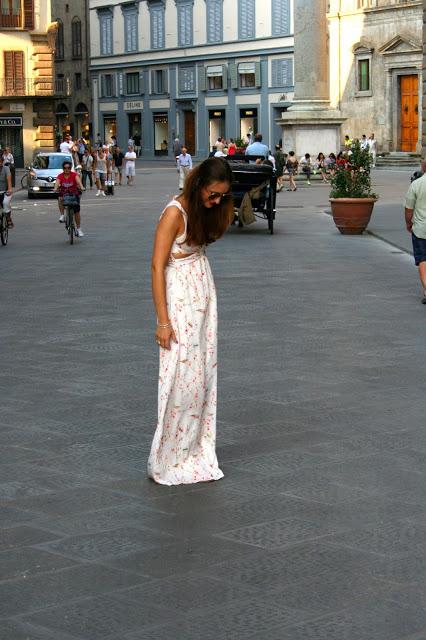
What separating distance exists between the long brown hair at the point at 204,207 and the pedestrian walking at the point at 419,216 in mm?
8042

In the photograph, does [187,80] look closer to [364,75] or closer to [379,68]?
[364,75]

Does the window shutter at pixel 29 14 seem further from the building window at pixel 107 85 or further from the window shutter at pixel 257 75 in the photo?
the building window at pixel 107 85

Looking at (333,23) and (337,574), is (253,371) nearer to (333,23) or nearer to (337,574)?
(337,574)

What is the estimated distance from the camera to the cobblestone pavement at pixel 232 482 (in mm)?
5004

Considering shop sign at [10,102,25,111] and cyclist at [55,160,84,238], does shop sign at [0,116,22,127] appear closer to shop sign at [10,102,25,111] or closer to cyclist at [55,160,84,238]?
shop sign at [10,102,25,111]

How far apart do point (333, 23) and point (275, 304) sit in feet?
166

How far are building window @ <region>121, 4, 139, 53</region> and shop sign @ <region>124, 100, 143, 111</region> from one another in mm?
3064

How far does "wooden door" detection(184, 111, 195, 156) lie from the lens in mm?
75644

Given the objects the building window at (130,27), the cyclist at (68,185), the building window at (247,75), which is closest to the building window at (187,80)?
the building window at (247,75)

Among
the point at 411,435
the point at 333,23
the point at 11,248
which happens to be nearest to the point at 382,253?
the point at 11,248

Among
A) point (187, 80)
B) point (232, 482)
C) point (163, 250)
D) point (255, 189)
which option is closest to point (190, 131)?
point (187, 80)

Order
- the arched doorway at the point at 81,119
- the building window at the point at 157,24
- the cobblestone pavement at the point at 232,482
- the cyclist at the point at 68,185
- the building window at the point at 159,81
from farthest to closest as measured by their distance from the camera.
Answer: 1. the arched doorway at the point at 81,119
2. the building window at the point at 159,81
3. the building window at the point at 157,24
4. the cyclist at the point at 68,185
5. the cobblestone pavement at the point at 232,482

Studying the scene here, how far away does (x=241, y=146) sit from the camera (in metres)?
47.3

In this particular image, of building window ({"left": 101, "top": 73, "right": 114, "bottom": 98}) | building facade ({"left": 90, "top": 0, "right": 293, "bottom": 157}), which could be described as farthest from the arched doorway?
building window ({"left": 101, "top": 73, "right": 114, "bottom": 98})
